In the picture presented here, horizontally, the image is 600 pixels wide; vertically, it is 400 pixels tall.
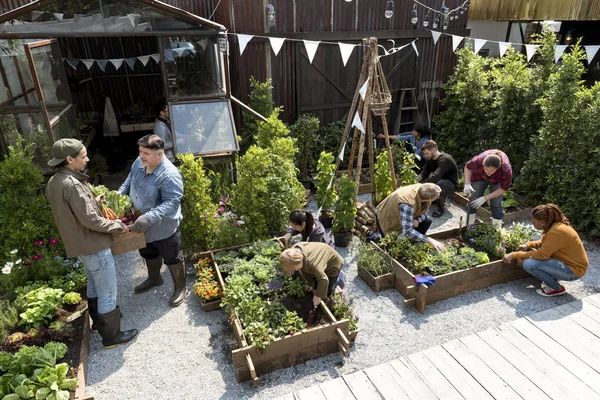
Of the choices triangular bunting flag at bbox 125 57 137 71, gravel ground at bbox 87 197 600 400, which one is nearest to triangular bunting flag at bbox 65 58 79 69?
triangular bunting flag at bbox 125 57 137 71

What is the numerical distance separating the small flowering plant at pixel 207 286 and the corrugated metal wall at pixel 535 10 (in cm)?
1172

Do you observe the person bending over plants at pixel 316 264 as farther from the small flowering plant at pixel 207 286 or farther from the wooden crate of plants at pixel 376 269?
the small flowering plant at pixel 207 286

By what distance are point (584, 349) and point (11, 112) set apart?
8.15 meters

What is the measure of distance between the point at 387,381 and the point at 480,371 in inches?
37.4

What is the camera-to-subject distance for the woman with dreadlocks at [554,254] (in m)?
4.79

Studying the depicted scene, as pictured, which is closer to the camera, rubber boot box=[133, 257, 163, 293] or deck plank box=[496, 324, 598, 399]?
deck plank box=[496, 324, 598, 399]

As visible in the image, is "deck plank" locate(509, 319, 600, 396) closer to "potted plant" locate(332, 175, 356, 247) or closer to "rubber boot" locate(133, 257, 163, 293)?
Result: "potted plant" locate(332, 175, 356, 247)

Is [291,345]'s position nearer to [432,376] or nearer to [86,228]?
[432,376]

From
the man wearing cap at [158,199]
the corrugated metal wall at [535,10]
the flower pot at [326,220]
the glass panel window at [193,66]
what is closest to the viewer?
the man wearing cap at [158,199]

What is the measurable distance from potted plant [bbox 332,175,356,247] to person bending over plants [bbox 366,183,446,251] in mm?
461

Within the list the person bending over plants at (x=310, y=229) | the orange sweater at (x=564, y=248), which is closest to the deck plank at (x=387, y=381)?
the person bending over plants at (x=310, y=229)

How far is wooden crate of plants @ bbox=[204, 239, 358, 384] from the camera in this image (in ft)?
12.7

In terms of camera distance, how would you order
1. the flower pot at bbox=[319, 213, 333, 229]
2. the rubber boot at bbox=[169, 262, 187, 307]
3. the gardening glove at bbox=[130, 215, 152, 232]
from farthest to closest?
the flower pot at bbox=[319, 213, 333, 229]
the rubber boot at bbox=[169, 262, 187, 307]
the gardening glove at bbox=[130, 215, 152, 232]

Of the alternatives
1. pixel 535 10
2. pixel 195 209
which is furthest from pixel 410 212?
pixel 535 10
